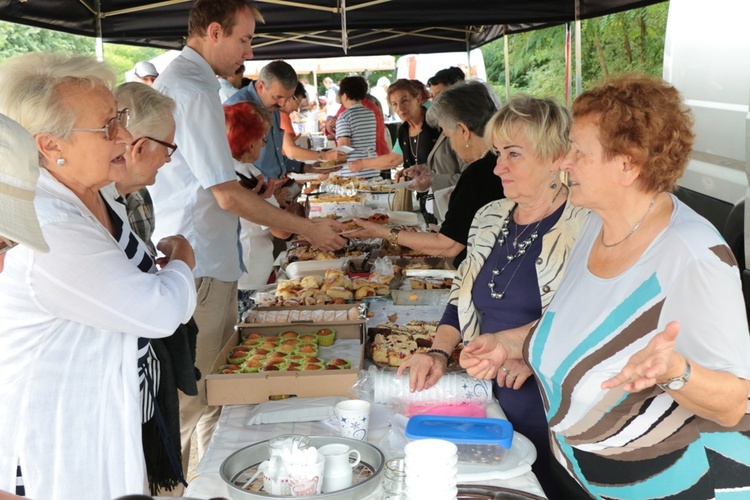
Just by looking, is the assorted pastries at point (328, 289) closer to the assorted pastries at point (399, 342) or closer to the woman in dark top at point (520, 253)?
the assorted pastries at point (399, 342)

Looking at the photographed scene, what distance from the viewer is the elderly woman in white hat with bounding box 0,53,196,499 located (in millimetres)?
1683

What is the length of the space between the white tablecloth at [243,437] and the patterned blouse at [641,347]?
192 mm

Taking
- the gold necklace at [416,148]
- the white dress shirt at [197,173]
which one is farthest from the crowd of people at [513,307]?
the gold necklace at [416,148]

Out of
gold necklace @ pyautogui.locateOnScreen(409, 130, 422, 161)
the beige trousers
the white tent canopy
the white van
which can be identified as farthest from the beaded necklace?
the white tent canopy

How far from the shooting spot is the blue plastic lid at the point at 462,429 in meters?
1.74

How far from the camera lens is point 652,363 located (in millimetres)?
1301

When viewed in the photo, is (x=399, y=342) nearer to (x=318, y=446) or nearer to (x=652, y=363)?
(x=318, y=446)

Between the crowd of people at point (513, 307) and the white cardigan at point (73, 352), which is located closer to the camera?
the crowd of people at point (513, 307)

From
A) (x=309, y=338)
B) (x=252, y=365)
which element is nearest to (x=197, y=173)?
(x=309, y=338)

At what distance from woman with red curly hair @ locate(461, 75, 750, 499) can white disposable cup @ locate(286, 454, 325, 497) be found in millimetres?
647

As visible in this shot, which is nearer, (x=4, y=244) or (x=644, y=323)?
(x=4, y=244)

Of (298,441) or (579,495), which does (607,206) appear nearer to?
(579,495)

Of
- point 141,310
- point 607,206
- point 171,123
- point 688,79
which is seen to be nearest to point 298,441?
point 141,310

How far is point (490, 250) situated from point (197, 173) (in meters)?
1.34
